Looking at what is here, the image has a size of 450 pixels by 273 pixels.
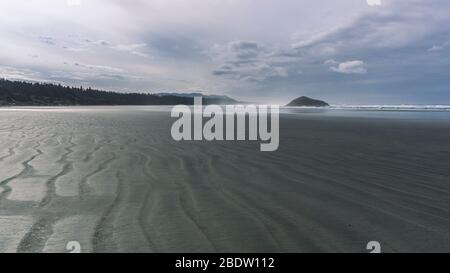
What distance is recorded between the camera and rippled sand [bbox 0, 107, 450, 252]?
353 centimetres

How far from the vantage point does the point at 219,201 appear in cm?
488

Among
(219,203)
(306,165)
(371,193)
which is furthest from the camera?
(306,165)

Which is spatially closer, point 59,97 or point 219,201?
point 219,201

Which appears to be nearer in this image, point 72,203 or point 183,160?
point 72,203

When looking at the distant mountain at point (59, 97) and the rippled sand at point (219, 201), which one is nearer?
the rippled sand at point (219, 201)

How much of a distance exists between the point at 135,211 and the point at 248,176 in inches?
105

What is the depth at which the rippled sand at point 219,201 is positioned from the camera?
3.53m

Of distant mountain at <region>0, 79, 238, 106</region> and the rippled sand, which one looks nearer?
the rippled sand

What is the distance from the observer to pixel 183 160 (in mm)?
7988

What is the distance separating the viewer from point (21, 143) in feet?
32.8

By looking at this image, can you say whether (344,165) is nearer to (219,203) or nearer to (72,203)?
(219,203)

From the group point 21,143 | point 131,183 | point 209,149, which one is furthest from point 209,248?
point 21,143
